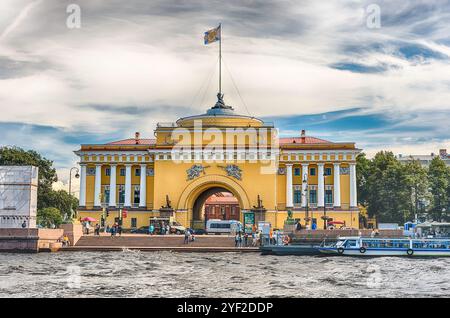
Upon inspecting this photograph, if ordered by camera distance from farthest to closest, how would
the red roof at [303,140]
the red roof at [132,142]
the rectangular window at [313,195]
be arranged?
the red roof at [132,142] < the red roof at [303,140] < the rectangular window at [313,195]

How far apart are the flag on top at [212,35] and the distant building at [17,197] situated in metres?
19.2

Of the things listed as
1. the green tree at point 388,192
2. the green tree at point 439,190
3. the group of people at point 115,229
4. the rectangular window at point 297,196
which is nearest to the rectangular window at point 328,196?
the rectangular window at point 297,196

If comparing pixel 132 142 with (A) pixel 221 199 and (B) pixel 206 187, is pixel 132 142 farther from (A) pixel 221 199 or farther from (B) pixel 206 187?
(A) pixel 221 199

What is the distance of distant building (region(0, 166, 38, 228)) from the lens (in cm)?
4991

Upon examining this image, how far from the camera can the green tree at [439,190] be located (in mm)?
69875

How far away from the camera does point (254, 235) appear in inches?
1982

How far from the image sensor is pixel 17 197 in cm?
5019

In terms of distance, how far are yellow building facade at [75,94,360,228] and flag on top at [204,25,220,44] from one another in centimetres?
884

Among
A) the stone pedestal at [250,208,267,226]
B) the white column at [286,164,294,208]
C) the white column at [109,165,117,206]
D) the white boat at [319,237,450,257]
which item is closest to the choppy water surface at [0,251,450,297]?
the white boat at [319,237,450,257]

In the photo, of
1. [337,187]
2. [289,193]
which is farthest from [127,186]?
[337,187]

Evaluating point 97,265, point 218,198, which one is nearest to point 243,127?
point 97,265

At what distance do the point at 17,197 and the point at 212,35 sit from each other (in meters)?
22.0

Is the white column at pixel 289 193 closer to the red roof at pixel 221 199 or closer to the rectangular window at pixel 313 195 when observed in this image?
the rectangular window at pixel 313 195
